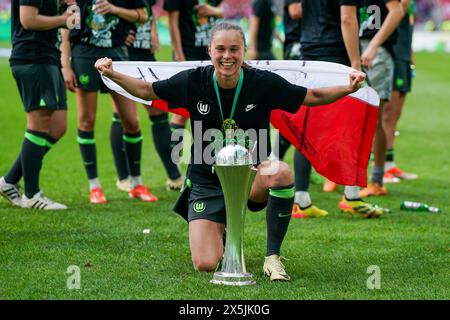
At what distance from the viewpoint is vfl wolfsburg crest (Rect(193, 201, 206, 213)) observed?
20.3 feet

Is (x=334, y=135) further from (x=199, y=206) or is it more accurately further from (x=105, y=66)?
(x=105, y=66)

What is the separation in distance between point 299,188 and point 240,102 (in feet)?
8.05

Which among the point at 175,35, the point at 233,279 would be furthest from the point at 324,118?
the point at 175,35

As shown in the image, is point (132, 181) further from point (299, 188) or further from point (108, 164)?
point (108, 164)

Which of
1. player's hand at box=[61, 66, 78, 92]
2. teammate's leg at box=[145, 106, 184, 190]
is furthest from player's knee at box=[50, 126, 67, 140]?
teammate's leg at box=[145, 106, 184, 190]

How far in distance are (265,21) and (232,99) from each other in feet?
25.3

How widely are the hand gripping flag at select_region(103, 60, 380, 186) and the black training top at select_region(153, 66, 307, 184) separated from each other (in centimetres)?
51

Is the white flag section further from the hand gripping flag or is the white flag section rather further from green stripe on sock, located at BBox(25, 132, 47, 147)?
green stripe on sock, located at BBox(25, 132, 47, 147)

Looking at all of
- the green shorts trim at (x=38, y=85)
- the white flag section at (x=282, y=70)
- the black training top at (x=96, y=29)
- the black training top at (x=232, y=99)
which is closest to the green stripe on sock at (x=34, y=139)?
the green shorts trim at (x=38, y=85)

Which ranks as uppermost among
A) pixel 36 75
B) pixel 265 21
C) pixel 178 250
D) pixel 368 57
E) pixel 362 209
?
pixel 368 57

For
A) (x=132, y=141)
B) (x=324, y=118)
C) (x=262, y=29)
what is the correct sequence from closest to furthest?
(x=324, y=118) → (x=132, y=141) → (x=262, y=29)

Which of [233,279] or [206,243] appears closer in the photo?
[233,279]

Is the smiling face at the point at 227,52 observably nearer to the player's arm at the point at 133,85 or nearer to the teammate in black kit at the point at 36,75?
the player's arm at the point at 133,85

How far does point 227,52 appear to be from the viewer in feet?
18.3
